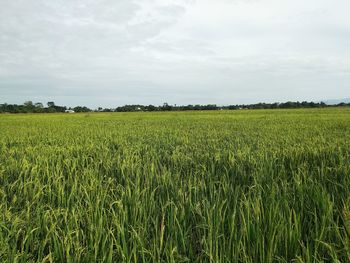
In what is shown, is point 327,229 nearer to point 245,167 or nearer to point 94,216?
point 94,216

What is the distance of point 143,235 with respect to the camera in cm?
252

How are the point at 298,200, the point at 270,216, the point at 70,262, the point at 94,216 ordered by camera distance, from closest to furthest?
the point at 70,262 < the point at 270,216 < the point at 94,216 < the point at 298,200

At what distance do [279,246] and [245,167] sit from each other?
2.87 m

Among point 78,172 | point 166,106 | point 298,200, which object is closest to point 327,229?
point 298,200

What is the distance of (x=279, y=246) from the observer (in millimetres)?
2412

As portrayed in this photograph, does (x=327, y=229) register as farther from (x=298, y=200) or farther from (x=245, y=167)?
(x=245, y=167)

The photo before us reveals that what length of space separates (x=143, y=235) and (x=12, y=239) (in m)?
1.17

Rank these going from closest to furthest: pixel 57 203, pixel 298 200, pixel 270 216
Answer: pixel 270 216 → pixel 298 200 → pixel 57 203

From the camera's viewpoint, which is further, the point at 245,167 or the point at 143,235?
the point at 245,167

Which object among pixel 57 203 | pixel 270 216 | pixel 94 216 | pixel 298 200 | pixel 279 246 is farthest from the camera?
pixel 57 203

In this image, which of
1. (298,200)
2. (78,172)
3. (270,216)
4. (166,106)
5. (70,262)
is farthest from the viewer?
(166,106)

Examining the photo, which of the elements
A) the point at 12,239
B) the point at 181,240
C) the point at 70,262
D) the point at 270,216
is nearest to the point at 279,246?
the point at 270,216

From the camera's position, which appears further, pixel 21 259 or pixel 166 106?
pixel 166 106

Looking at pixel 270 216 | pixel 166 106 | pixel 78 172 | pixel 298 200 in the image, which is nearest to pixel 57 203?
pixel 78 172
